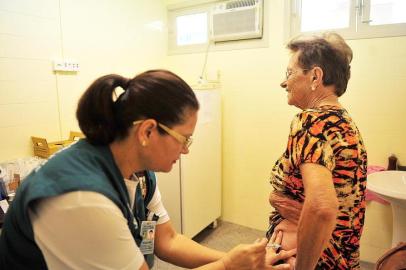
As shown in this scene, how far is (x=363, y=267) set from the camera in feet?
8.43

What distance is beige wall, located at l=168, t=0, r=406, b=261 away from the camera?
237 centimetres

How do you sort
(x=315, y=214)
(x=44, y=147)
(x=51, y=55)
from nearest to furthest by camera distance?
(x=315, y=214) → (x=44, y=147) → (x=51, y=55)

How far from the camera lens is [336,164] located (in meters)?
1.05

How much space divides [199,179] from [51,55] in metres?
1.61

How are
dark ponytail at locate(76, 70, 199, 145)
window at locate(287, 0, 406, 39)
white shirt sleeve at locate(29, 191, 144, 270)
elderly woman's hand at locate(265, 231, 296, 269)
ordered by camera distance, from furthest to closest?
window at locate(287, 0, 406, 39), elderly woman's hand at locate(265, 231, 296, 269), dark ponytail at locate(76, 70, 199, 145), white shirt sleeve at locate(29, 191, 144, 270)

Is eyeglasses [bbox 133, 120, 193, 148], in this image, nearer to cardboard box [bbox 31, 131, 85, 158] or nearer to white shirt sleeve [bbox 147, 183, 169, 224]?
white shirt sleeve [bbox 147, 183, 169, 224]

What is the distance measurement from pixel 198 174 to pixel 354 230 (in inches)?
70.0

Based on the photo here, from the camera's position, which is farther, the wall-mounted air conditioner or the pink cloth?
the wall-mounted air conditioner

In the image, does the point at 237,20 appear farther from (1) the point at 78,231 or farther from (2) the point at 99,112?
(1) the point at 78,231

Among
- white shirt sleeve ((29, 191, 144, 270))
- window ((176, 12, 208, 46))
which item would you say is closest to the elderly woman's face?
white shirt sleeve ((29, 191, 144, 270))

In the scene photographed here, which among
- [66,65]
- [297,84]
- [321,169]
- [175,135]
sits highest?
[66,65]

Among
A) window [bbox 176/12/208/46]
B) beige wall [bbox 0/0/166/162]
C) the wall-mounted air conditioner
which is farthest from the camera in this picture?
window [bbox 176/12/208/46]

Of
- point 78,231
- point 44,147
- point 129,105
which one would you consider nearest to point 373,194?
point 129,105

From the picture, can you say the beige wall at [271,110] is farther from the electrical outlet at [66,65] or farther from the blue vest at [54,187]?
the blue vest at [54,187]
